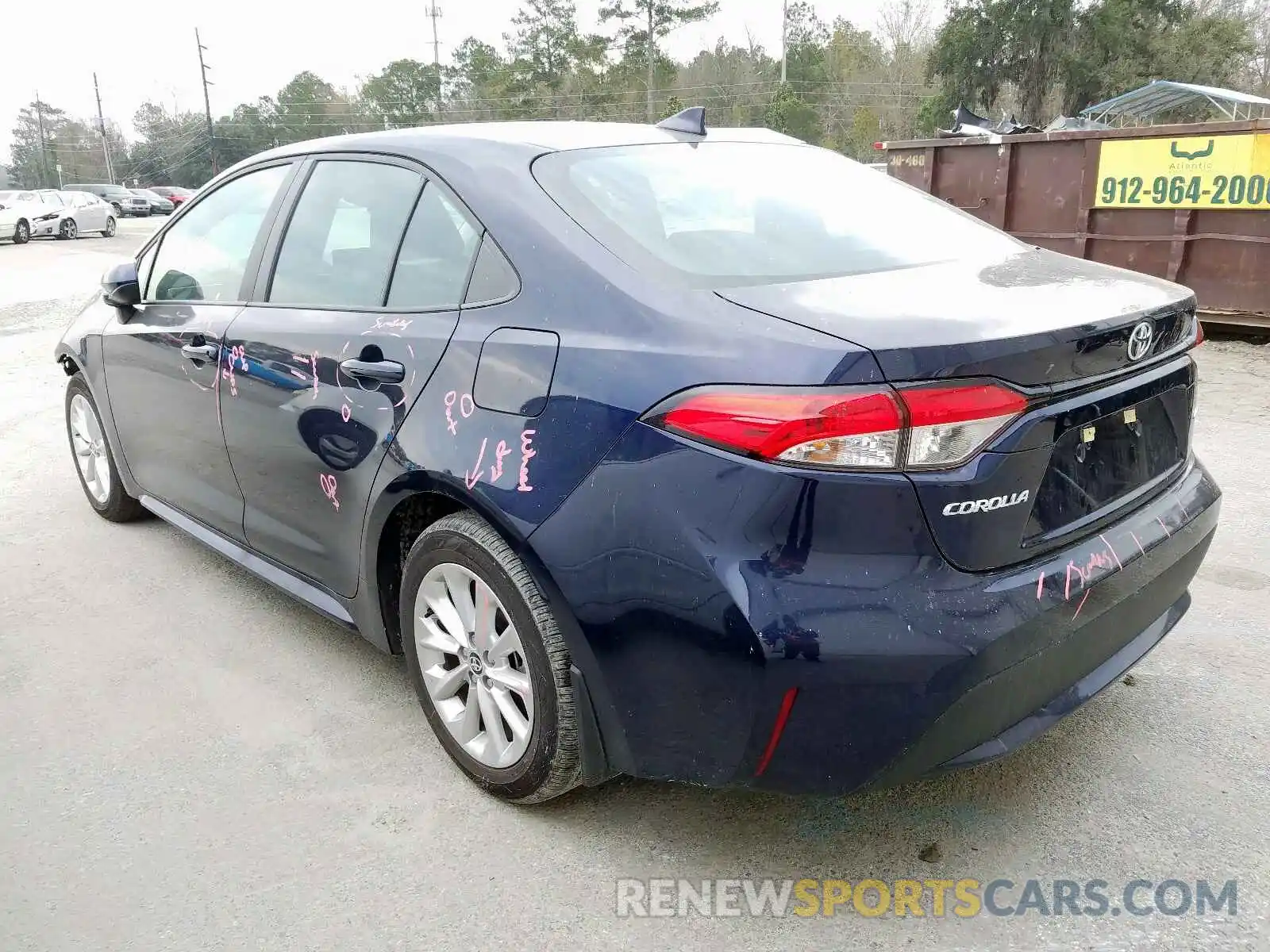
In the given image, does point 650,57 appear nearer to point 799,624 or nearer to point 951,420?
point 951,420

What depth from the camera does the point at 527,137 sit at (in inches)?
107

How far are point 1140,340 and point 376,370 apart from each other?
5.98 feet

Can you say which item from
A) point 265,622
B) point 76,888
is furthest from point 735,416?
point 265,622

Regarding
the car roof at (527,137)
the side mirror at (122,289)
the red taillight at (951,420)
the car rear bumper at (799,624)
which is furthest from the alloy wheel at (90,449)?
the red taillight at (951,420)

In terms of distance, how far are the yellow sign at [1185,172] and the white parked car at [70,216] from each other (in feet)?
91.9

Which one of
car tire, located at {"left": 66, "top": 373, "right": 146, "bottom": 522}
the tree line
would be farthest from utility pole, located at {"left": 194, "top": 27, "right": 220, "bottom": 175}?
car tire, located at {"left": 66, "top": 373, "right": 146, "bottom": 522}

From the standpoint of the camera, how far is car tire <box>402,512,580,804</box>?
2227 mm

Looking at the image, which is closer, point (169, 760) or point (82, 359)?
point (169, 760)

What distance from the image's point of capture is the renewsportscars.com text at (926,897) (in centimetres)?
210

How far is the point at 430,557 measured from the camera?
250 cm

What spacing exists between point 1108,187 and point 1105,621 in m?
7.86

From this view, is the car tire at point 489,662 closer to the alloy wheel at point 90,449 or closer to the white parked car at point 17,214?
the alloy wheel at point 90,449

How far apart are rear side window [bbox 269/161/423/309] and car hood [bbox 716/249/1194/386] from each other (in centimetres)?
116

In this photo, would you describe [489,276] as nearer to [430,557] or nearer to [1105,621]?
[430,557]
